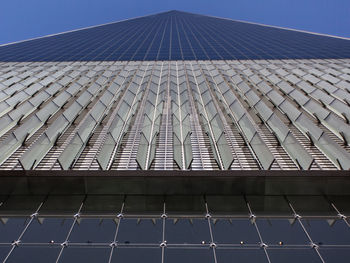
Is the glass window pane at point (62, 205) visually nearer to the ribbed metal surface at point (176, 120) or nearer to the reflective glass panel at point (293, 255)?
the ribbed metal surface at point (176, 120)

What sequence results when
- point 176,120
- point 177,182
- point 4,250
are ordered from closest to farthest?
1. point 4,250
2. point 177,182
3. point 176,120

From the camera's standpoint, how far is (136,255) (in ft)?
24.7

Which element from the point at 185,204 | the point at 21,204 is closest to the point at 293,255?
the point at 185,204

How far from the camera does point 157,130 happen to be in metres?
15.3

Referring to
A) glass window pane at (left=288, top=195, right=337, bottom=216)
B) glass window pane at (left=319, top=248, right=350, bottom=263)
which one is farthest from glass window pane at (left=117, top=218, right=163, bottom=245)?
glass window pane at (left=288, top=195, right=337, bottom=216)

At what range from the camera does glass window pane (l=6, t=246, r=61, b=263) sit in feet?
24.2

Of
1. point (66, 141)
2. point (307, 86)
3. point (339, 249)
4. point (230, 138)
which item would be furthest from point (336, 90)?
point (66, 141)

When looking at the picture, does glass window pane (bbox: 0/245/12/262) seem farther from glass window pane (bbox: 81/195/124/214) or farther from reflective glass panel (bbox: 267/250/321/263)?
reflective glass panel (bbox: 267/250/321/263)

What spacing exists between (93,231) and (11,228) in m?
2.40

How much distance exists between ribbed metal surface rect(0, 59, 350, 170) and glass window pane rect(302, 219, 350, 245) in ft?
8.92

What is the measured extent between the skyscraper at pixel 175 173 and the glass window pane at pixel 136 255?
0.03 metres

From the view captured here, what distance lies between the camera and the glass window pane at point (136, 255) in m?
7.39

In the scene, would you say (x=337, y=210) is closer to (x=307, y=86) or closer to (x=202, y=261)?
(x=202, y=261)

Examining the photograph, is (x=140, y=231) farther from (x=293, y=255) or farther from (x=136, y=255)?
(x=293, y=255)
